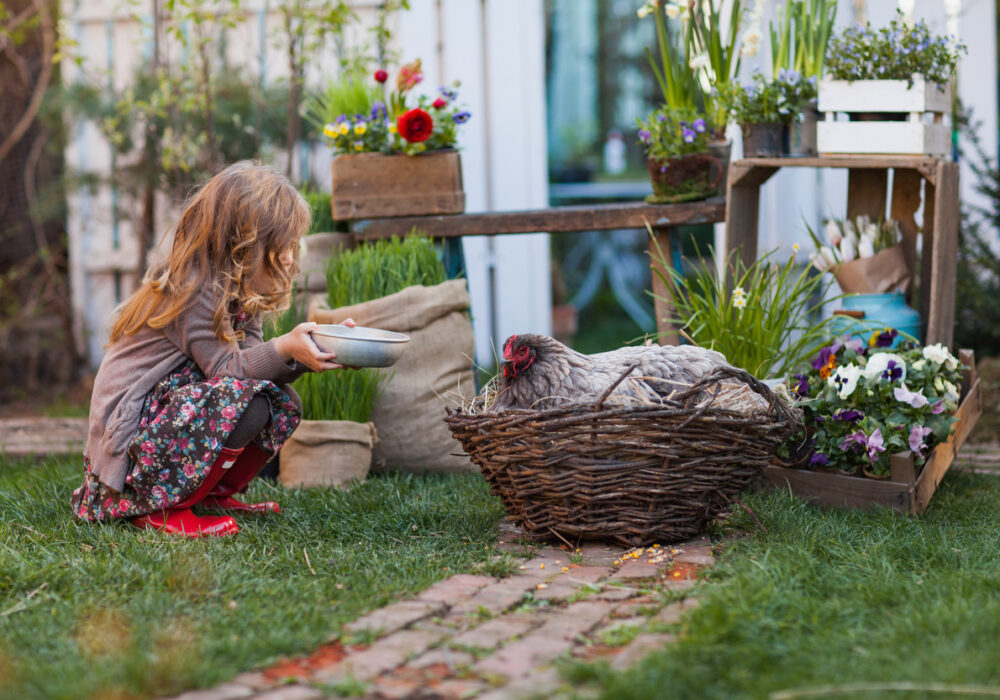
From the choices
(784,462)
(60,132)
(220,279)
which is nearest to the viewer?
(220,279)

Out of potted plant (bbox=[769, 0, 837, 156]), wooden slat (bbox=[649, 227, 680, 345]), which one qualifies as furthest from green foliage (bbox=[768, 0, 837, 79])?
wooden slat (bbox=[649, 227, 680, 345])

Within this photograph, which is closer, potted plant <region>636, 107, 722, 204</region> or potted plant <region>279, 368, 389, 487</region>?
potted plant <region>279, 368, 389, 487</region>

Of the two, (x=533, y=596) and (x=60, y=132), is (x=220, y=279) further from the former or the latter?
(x=60, y=132)

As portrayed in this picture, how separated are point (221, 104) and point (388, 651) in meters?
4.30

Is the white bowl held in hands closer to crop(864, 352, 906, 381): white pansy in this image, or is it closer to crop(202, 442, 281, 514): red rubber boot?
crop(202, 442, 281, 514): red rubber boot

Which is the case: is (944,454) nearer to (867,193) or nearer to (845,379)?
(845,379)

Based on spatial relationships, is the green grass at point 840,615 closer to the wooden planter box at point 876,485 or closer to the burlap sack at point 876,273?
the wooden planter box at point 876,485

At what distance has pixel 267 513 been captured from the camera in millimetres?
2992

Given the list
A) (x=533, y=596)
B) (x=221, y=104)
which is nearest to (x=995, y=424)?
(x=533, y=596)

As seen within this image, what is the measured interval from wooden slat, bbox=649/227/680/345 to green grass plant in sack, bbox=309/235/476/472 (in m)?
0.69

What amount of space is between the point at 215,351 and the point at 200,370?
0.14 meters

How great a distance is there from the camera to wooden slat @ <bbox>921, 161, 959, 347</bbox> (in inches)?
134

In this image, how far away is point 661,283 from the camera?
3943mm

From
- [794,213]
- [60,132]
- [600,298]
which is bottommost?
[600,298]
